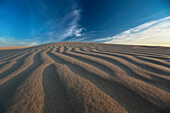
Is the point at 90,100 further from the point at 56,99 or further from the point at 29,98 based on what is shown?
the point at 29,98

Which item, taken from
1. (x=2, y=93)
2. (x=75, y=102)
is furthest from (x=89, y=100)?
(x=2, y=93)

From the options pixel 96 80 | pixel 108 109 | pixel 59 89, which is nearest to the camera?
pixel 108 109

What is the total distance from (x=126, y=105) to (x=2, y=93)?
119cm

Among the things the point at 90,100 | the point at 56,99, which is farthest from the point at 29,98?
the point at 90,100

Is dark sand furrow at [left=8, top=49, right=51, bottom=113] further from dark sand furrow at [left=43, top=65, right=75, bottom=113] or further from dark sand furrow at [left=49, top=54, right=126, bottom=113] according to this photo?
dark sand furrow at [left=49, top=54, right=126, bottom=113]

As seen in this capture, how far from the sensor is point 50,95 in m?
0.64

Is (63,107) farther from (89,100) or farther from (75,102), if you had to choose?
(89,100)

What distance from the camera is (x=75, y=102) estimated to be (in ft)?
1.77

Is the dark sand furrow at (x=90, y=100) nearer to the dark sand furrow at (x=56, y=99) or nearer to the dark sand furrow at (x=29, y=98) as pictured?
the dark sand furrow at (x=56, y=99)

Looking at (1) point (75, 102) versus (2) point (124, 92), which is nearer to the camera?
(1) point (75, 102)

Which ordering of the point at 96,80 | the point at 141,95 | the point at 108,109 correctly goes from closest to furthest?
the point at 108,109 → the point at 141,95 → the point at 96,80

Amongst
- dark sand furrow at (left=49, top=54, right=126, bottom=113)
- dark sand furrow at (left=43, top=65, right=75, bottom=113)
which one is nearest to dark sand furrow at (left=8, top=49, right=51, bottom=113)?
dark sand furrow at (left=43, top=65, right=75, bottom=113)

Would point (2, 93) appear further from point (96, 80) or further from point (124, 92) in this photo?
point (124, 92)

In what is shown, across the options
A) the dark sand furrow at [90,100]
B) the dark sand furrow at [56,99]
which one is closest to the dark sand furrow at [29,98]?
the dark sand furrow at [56,99]
